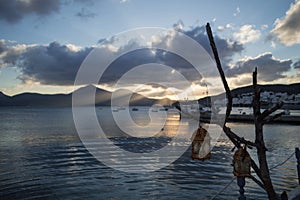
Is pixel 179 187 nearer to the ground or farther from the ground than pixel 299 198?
nearer to the ground

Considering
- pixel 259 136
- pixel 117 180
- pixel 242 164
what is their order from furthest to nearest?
1. pixel 117 180
2. pixel 242 164
3. pixel 259 136

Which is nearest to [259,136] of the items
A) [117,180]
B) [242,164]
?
[242,164]

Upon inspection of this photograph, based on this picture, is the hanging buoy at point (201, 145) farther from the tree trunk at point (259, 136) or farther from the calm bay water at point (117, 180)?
the calm bay water at point (117, 180)

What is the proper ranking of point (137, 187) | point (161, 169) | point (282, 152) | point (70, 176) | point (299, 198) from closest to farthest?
point (299, 198) → point (137, 187) → point (70, 176) → point (161, 169) → point (282, 152)

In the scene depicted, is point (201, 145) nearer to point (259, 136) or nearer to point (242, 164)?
point (242, 164)

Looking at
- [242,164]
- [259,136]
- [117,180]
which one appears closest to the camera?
[259,136]

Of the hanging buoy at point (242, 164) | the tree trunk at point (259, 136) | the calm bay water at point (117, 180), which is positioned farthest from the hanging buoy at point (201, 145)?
the calm bay water at point (117, 180)

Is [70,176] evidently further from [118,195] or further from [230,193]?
[230,193]

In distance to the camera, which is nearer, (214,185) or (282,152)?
(214,185)

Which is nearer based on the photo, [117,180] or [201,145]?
[201,145]

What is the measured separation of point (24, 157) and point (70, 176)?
957 centimetres

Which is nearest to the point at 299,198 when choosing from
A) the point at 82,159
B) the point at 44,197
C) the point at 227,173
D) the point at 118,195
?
the point at 118,195

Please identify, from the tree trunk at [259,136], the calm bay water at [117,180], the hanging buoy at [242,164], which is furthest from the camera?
the calm bay water at [117,180]

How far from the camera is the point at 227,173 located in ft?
58.4
